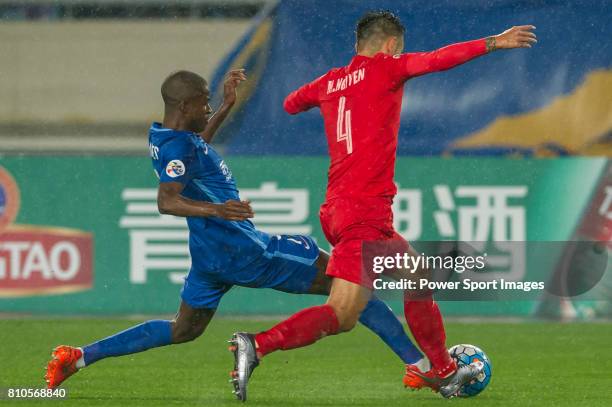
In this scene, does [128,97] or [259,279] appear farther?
[128,97]

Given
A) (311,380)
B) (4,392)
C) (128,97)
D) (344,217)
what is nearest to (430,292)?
(344,217)

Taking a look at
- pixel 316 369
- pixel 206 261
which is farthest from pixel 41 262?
pixel 206 261

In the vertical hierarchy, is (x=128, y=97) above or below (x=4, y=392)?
above

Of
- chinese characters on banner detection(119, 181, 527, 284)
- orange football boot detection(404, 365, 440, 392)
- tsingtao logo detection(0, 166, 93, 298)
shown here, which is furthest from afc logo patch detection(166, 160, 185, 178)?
tsingtao logo detection(0, 166, 93, 298)

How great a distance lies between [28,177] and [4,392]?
4207 millimetres

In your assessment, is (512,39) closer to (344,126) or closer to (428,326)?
(344,126)

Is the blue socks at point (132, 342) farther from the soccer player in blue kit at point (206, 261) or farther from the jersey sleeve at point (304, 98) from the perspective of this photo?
the jersey sleeve at point (304, 98)

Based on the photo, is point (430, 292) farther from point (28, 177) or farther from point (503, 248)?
point (28, 177)

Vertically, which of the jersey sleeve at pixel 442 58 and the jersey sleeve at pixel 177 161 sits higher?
the jersey sleeve at pixel 442 58

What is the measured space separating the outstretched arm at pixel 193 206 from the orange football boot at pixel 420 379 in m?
1.13

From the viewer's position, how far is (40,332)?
1008 centimetres

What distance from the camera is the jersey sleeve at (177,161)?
6.50m

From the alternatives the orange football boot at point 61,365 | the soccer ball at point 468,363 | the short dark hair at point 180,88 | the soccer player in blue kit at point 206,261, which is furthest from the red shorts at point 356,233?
the orange football boot at point 61,365

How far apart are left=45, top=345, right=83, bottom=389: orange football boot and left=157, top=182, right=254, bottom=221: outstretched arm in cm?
90
